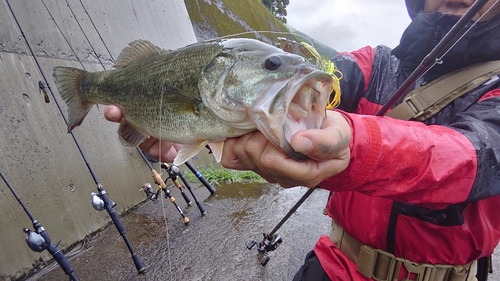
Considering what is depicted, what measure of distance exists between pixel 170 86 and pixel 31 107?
99.9 inches

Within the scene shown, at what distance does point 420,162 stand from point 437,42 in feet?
4.03

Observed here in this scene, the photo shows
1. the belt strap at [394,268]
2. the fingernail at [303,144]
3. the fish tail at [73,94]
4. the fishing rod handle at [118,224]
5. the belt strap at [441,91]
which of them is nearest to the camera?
the fingernail at [303,144]

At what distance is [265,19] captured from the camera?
21.0 m

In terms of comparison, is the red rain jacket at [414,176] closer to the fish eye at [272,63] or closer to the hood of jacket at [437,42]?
the hood of jacket at [437,42]

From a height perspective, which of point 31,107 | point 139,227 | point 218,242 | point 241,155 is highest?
point 31,107

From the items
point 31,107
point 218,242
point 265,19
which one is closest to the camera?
point 31,107

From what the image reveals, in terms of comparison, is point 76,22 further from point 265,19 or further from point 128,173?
point 265,19

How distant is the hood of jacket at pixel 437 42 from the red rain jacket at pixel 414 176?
24 mm

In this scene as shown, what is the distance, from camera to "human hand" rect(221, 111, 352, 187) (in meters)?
1.17

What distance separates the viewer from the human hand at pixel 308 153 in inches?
45.9

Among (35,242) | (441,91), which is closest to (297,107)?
(441,91)

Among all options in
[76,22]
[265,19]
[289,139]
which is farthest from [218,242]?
[265,19]

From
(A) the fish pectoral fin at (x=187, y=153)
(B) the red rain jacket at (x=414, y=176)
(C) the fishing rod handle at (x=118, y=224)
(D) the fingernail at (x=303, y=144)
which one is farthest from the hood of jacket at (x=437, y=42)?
(C) the fishing rod handle at (x=118, y=224)

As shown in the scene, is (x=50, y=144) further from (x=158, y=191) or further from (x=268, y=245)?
(x=268, y=245)
